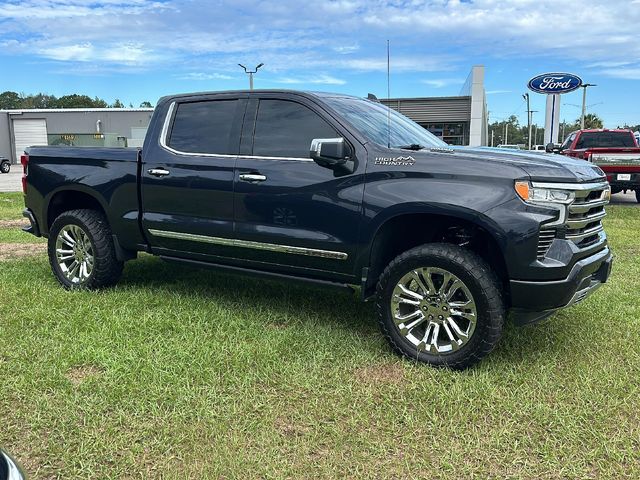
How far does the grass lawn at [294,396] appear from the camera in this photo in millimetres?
2816

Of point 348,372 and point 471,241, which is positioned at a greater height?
point 471,241

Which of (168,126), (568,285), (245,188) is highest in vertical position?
(168,126)

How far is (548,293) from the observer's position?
11.6 ft

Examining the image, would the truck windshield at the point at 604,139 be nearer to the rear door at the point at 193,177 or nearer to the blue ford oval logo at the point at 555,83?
the blue ford oval logo at the point at 555,83

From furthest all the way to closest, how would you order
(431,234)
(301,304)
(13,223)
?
(13,223)
(301,304)
(431,234)

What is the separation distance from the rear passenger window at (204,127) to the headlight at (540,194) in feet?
7.42

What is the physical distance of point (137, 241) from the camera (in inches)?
209

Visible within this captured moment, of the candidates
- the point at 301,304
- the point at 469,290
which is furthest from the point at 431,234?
the point at 301,304

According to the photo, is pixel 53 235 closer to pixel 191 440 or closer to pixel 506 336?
pixel 191 440

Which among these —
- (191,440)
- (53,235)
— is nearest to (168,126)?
(53,235)

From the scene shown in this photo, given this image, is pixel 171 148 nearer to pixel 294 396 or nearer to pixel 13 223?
pixel 294 396

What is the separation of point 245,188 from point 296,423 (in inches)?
78.7

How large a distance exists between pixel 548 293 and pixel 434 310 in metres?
0.72

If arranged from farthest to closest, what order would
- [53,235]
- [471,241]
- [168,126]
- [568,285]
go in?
[53,235], [168,126], [471,241], [568,285]
